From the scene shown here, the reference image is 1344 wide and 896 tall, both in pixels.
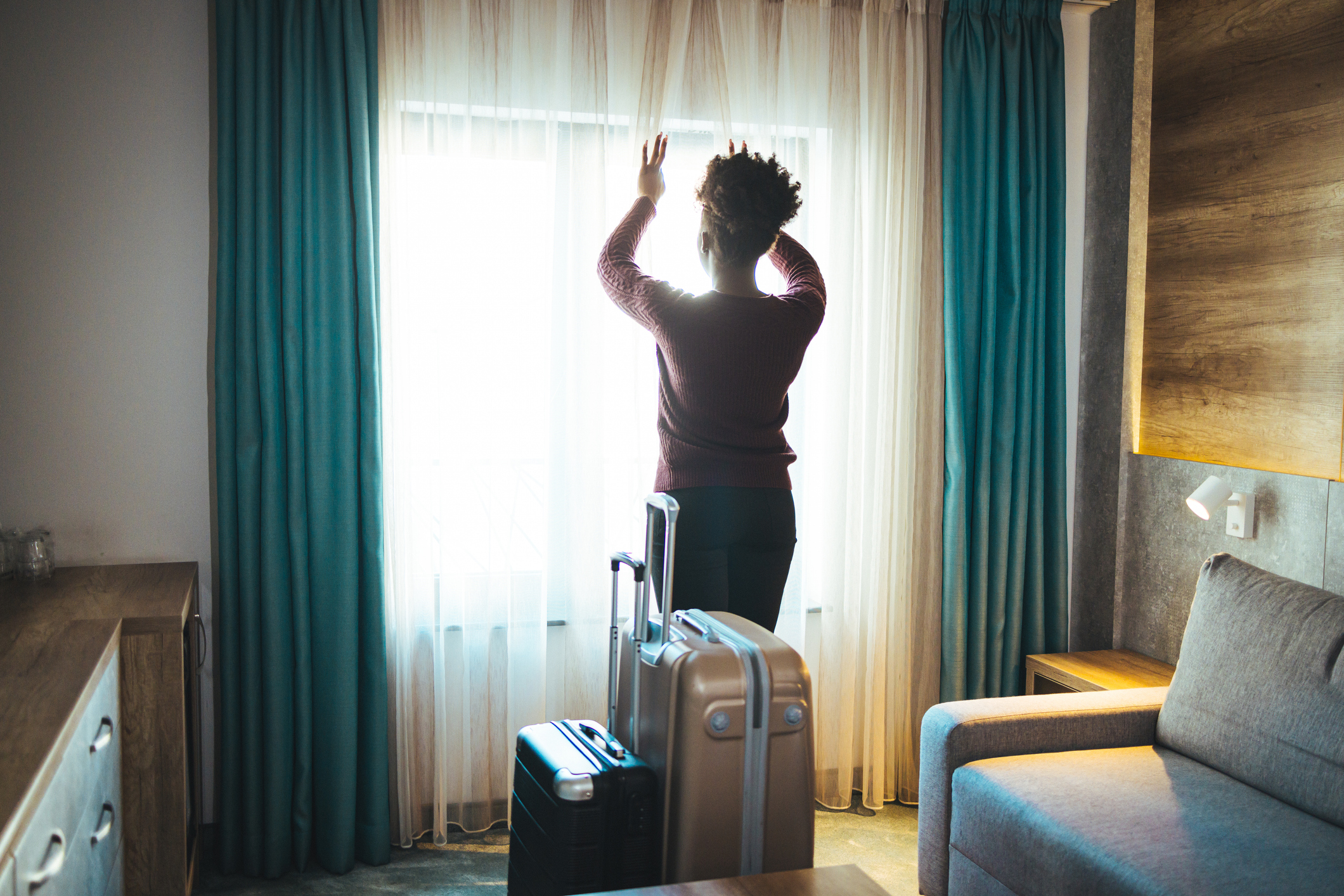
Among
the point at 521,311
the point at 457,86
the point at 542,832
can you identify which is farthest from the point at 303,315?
the point at 542,832

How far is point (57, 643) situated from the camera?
5.60 ft

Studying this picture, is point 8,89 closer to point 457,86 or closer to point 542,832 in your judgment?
point 457,86

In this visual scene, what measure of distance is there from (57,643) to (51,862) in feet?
1.91

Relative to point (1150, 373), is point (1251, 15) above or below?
above

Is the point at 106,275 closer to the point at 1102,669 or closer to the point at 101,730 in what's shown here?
the point at 101,730

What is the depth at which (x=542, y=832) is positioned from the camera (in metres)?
1.70

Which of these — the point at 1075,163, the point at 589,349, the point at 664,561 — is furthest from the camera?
the point at 1075,163

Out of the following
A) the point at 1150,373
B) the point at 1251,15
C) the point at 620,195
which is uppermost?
the point at 1251,15

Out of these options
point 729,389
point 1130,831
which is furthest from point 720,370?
point 1130,831

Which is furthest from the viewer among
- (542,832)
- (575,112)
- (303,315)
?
(575,112)

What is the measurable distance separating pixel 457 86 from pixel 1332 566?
8.28 feet

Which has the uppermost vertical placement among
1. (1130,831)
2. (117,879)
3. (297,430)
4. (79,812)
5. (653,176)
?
(653,176)

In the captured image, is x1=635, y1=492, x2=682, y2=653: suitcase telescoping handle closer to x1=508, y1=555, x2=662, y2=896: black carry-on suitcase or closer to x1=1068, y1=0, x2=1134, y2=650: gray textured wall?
x1=508, y1=555, x2=662, y2=896: black carry-on suitcase

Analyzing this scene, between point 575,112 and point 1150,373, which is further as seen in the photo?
point 1150,373
